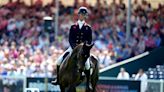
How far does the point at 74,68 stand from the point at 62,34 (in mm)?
11131

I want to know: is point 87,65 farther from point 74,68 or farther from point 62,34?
point 62,34

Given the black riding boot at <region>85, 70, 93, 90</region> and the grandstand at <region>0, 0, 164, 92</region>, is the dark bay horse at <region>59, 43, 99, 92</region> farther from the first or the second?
the grandstand at <region>0, 0, 164, 92</region>

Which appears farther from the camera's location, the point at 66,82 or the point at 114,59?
the point at 114,59

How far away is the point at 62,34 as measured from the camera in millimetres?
30797

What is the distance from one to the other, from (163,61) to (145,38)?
56.6 inches

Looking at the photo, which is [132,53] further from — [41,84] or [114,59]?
[41,84]

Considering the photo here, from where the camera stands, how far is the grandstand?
2833 cm

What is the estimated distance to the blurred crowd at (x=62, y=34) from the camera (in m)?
28.5

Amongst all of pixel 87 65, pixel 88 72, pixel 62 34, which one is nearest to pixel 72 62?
pixel 87 65

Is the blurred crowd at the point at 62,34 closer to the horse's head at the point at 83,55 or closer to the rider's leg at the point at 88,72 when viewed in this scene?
the rider's leg at the point at 88,72

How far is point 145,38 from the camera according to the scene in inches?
1171

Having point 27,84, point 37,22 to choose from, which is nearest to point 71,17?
point 37,22

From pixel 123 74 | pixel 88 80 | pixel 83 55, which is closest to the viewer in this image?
pixel 83 55

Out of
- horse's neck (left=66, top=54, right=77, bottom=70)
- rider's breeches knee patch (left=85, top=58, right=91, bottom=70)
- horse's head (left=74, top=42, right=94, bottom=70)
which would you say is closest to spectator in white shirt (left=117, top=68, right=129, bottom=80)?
horse's neck (left=66, top=54, right=77, bottom=70)
